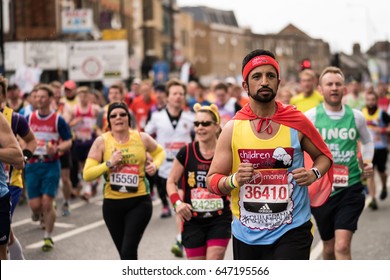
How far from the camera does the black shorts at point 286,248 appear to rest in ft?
16.7

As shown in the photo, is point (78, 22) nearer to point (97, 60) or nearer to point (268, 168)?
point (97, 60)

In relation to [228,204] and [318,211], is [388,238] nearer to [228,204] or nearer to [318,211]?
[318,211]

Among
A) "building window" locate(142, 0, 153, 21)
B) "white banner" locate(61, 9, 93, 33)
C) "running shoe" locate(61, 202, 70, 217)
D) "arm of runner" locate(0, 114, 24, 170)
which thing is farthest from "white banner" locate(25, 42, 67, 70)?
"building window" locate(142, 0, 153, 21)

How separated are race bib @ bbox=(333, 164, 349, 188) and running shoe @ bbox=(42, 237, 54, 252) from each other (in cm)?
377

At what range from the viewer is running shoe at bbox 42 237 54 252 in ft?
32.7

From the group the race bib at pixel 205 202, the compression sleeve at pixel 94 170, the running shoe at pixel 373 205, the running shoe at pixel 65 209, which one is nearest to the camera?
the race bib at pixel 205 202

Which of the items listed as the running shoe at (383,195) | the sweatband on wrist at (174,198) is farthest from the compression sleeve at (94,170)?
the running shoe at (383,195)

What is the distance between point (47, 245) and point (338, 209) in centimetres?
381

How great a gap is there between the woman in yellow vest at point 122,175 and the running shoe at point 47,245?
2.53 meters

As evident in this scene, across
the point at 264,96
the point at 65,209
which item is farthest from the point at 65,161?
the point at 264,96

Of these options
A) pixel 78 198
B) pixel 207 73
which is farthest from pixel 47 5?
pixel 207 73

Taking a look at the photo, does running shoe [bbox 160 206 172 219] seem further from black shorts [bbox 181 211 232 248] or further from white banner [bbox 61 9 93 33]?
white banner [bbox 61 9 93 33]

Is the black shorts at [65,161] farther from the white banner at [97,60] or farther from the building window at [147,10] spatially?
the building window at [147,10]

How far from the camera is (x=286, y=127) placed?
201 inches
